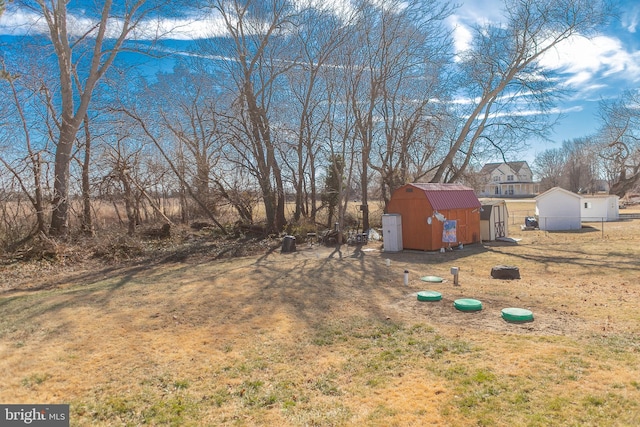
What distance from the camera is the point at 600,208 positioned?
84.1 ft

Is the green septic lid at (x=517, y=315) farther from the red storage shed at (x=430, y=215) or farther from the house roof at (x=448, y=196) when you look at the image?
the house roof at (x=448, y=196)

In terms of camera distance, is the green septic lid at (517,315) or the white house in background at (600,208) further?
the white house in background at (600,208)

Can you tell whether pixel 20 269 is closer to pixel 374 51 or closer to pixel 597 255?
pixel 374 51

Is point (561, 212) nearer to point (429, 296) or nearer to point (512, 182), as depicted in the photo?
point (429, 296)

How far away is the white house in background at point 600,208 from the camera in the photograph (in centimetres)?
2538

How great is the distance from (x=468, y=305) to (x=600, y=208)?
24915 mm

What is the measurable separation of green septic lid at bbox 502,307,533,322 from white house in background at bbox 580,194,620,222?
76.1 feet

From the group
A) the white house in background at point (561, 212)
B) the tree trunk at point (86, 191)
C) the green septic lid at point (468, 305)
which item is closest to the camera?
the green septic lid at point (468, 305)

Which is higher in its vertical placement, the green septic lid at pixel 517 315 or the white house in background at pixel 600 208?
the white house in background at pixel 600 208

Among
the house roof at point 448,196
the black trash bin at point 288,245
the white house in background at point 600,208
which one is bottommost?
the black trash bin at point 288,245

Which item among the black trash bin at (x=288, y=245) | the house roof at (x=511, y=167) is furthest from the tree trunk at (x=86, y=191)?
the house roof at (x=511, y=167)

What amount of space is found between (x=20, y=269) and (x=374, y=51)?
15543mm

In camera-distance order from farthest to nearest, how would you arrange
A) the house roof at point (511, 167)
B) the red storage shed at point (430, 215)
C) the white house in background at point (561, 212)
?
1. the white house in background at point (561, 212)
2. the house roof at point (511, 167)
3. the red storage shed at point (430, 215)

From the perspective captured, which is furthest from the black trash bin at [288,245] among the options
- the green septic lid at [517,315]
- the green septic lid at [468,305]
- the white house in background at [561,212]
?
the white house in background at [561,212]
